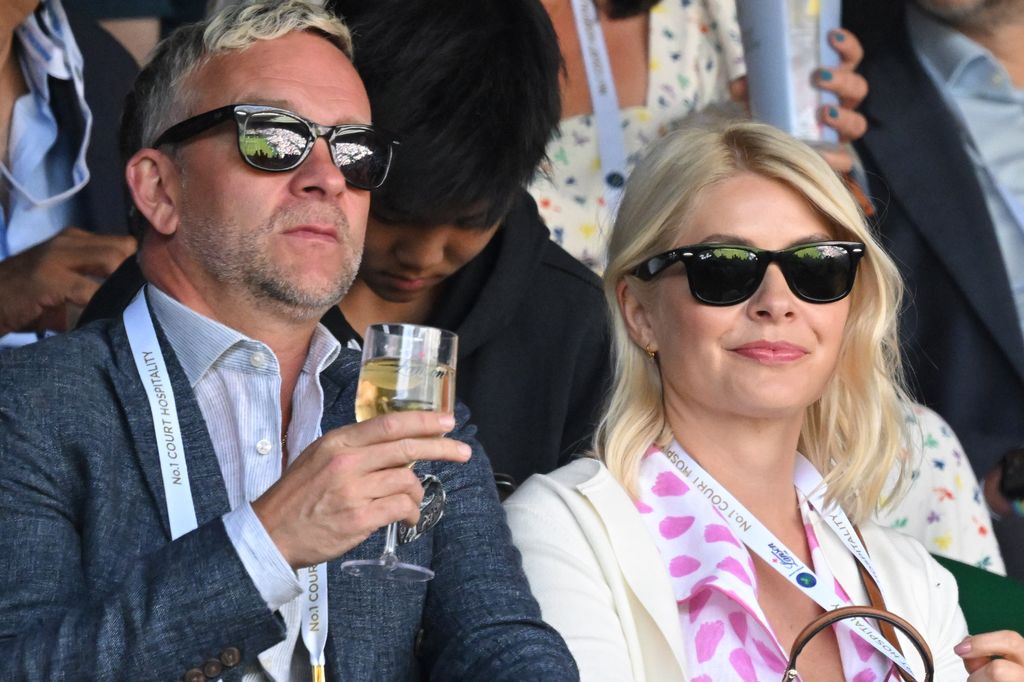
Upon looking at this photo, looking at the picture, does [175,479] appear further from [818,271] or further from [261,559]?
[818,271]

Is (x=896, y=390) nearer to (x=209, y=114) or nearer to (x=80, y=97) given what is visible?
(x=209, y=114)

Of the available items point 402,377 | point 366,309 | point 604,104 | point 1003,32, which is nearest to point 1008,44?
point 1003,32

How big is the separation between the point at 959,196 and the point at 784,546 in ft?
6.59

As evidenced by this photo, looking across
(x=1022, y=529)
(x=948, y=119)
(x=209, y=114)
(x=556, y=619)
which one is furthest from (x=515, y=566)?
(x=948, y=119)

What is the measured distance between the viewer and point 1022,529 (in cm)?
416

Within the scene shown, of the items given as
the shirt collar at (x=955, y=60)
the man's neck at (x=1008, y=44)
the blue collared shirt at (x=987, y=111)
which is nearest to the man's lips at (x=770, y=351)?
the blue collared shirt at (x=987, y=111)

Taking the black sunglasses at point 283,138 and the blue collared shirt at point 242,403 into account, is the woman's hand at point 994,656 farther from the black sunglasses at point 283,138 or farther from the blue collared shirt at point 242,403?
the black sunglasses at point 283,138

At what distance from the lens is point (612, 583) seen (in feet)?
9.05

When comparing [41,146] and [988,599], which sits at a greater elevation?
[41,146]

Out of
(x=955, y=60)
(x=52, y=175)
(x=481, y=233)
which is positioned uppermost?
(x=955, y=60)

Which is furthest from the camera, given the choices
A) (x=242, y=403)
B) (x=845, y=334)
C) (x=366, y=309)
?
(x=366, y=309)

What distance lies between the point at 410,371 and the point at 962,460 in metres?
2.27

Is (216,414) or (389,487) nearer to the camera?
(389,487)

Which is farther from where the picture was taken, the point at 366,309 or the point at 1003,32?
the point at 1003,32
